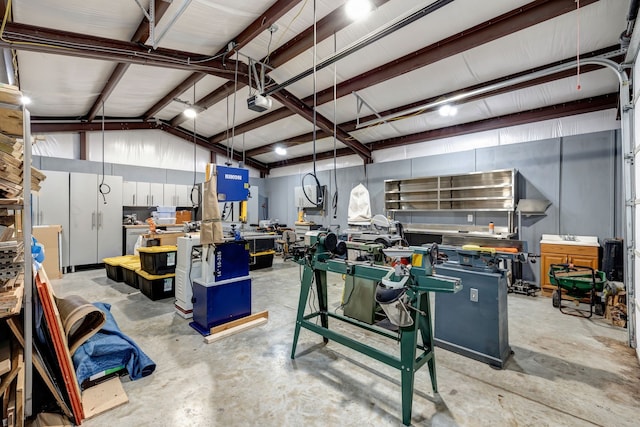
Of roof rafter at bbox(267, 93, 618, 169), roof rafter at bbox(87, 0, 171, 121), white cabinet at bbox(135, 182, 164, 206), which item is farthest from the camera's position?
white cabinet at bbox(135, 182, 164, 206)

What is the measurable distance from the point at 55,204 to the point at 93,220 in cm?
69

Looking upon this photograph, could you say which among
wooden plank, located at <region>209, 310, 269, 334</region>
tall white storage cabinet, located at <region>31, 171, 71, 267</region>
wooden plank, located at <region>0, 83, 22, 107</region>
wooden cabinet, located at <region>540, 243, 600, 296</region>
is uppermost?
wooden plank, located at <region>0, 83, 22, 107</region>

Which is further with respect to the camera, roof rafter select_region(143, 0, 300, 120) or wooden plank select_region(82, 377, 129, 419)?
roof rafter select_region(143, 0, 300, 120)

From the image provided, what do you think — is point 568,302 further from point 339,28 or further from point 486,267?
point 339,28

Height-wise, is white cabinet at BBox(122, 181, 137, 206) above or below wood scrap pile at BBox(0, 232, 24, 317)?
above

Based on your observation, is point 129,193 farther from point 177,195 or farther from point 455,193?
point 455,193

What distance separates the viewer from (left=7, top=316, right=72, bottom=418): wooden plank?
1.71m

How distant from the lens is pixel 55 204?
5.82 metres

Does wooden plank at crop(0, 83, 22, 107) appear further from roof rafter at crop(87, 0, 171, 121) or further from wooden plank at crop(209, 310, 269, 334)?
wooden plank at crop(209, 310, 269, 334)

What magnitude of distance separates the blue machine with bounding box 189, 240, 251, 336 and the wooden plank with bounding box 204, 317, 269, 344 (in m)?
0.12

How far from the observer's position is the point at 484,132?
566 cm

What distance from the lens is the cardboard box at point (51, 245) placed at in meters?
5.23

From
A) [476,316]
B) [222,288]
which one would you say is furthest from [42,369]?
[476,316]

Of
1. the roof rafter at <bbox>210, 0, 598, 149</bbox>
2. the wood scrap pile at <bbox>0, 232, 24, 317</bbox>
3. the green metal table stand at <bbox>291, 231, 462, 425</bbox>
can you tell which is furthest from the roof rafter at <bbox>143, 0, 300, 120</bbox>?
the wood scrap pile at <bbox>0, 232, 24, 317</bbox>
